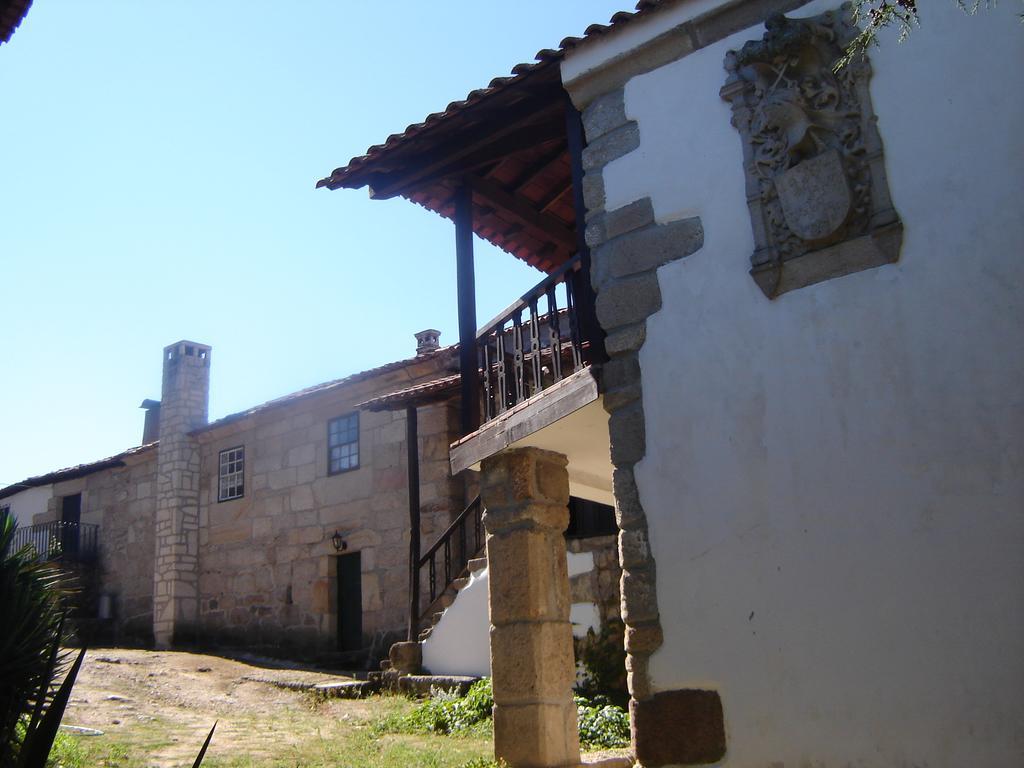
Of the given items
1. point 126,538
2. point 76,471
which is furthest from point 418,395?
point 76,471

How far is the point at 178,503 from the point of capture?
15.5m

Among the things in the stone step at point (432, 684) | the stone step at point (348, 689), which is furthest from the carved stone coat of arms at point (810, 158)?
the stone step at point (348, 689)

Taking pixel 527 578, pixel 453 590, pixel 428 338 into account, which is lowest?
pixel 527 578

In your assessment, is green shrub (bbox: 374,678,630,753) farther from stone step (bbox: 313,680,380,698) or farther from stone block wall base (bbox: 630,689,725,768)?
stone block wall base (bbox: 630,689,725,768)

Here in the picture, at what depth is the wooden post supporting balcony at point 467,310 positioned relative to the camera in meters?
6.21

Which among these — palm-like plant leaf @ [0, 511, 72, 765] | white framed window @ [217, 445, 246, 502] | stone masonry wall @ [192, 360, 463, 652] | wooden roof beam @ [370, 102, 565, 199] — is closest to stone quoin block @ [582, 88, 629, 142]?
wooden roof beam @ [370, 102, 565, 199]

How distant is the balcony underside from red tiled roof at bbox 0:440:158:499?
40.1 feet

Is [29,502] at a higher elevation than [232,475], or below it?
higher

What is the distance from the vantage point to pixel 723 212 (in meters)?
4.60

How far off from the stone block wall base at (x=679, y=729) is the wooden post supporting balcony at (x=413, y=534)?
230 inches

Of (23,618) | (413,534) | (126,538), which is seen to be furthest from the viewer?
(126,538)

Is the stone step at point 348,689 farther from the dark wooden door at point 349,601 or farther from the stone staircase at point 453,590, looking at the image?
the dark wooden door at point 349,601

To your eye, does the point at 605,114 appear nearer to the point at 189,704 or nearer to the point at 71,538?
the point at 189,704

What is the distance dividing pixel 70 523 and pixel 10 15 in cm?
1492
